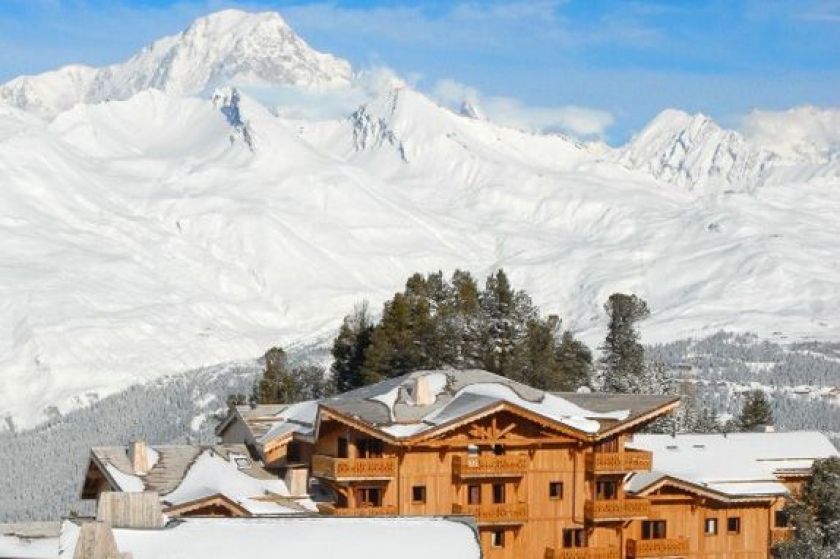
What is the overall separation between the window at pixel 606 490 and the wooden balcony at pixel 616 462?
43.3 inches

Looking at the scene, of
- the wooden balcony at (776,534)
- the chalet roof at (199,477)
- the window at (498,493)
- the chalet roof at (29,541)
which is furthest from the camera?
the wooden balcony at (776,534)

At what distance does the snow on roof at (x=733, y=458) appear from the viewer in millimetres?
66438

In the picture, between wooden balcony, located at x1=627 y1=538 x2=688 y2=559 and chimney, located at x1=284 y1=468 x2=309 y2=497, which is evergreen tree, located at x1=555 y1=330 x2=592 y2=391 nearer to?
wooden balcony, located at x1=627 y1=538 x2=688 y2=559

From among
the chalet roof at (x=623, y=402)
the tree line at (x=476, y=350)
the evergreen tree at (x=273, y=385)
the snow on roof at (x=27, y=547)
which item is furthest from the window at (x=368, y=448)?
the evergreen tree at (x=273, y=385)

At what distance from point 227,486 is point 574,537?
44.9 ft

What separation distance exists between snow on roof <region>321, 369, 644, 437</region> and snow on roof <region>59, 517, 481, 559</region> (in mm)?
18300

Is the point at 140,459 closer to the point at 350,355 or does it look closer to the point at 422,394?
the point at 422,394

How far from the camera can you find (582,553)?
206ft

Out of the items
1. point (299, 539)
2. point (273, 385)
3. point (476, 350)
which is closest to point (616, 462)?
point (299, 539)

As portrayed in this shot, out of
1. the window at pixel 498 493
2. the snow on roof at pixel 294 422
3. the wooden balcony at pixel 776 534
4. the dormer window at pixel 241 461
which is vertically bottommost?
the wooden balcony at pixel 776 534

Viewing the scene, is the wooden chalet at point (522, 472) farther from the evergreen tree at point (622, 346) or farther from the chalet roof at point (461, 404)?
the evergreen tree at point (622, 346)

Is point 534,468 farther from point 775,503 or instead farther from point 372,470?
point 775,503

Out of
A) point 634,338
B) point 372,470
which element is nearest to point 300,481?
point 372,470

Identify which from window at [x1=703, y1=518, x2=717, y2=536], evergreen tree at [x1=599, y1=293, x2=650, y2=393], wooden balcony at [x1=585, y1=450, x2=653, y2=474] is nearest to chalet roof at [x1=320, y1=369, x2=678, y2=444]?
wooden balcony at [x1=585, y1=450, x2=653, y2=474]
